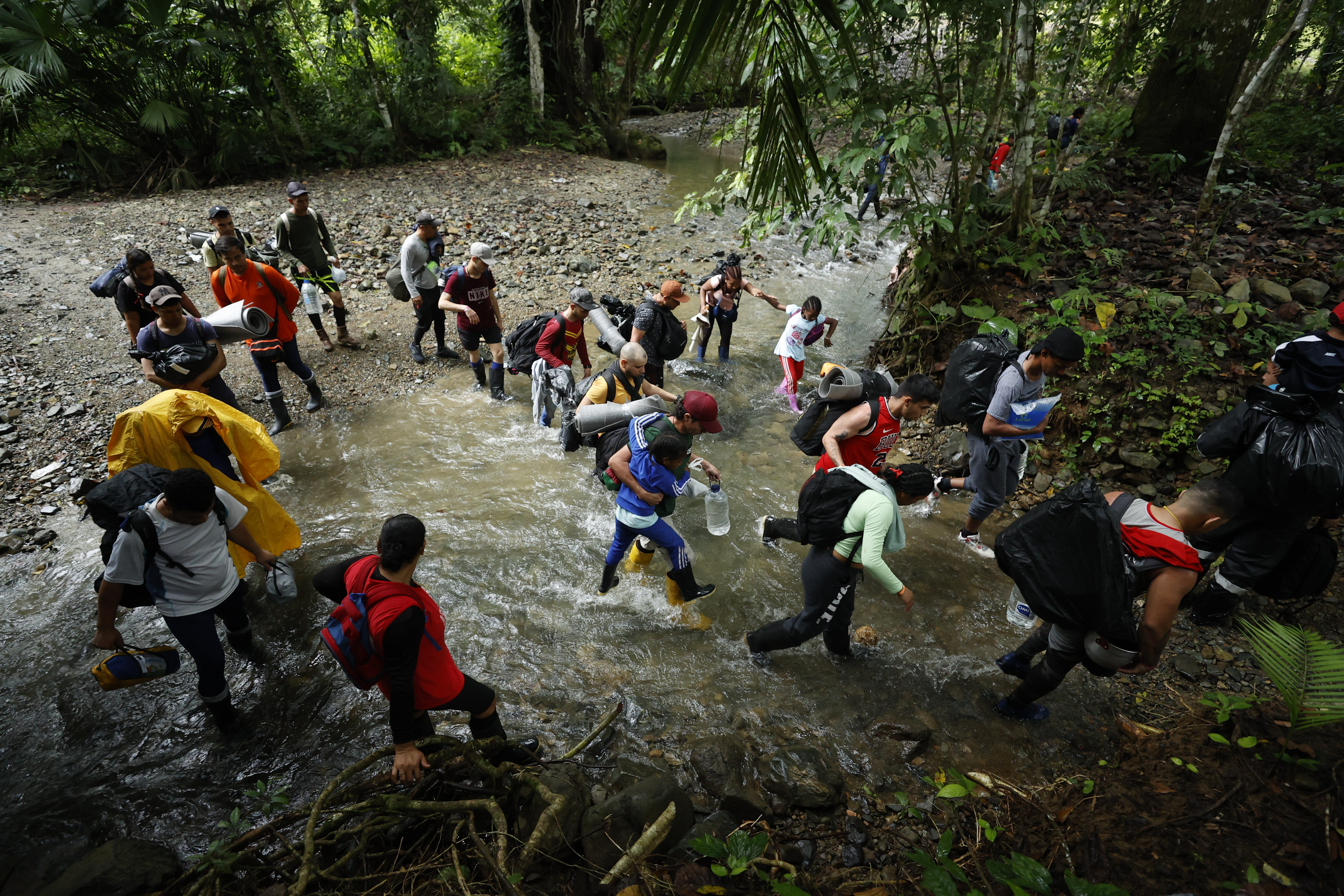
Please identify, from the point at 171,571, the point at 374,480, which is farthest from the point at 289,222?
the point at 171,571

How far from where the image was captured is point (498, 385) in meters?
7.09

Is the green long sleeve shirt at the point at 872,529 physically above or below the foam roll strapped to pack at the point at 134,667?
above

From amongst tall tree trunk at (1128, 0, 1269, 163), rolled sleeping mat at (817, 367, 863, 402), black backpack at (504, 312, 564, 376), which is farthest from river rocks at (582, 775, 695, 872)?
tall tree trunk at (1128, 0, 1269, 163)

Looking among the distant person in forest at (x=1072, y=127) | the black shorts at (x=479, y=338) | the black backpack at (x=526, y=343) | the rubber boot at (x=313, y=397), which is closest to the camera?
the black backpack at (x=526, y=343)

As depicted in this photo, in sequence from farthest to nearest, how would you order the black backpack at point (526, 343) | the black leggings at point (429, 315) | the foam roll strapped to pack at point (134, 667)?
the black leggings at point (429, 315)
the black backpack at point (526, 343)
the foam roll strapped to pack at point (134, 667)

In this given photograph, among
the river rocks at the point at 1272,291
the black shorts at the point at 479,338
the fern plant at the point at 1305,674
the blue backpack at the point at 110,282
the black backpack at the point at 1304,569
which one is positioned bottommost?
the black backpack at the point at 1304,569

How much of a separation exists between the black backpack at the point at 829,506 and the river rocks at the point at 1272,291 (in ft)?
17.8

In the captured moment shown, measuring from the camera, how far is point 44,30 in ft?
30.2

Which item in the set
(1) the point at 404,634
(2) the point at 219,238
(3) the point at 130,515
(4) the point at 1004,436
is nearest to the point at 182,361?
(3) the point at 130,515

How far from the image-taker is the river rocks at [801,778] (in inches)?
122

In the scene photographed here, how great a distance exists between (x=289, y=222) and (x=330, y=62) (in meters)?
10.2

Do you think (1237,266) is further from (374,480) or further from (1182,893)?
(374,480)

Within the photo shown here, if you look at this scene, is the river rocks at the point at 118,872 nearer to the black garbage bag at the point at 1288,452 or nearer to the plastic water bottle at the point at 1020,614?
the plastic water bottle at the point at 1020,614

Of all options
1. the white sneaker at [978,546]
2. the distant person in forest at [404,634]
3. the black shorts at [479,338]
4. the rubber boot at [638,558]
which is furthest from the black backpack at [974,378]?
the black shorts at [479,338]
